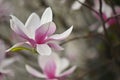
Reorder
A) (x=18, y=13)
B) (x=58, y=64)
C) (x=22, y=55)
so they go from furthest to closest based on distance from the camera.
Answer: (x=18, y=13)
(x=22, y=55)
(x=58, y=64)

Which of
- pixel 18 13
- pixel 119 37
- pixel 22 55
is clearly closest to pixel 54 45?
pixel 119 37

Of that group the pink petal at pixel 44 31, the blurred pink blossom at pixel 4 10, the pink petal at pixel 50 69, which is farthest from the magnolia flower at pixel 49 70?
the blurred pink blossom at pixel 4 10

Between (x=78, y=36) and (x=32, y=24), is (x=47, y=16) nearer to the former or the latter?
(x=32, y=24)

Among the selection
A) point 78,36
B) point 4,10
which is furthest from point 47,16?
point 78,36

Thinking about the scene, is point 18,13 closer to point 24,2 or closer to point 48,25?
point 24,2

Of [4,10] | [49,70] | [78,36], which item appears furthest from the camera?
[78,36]

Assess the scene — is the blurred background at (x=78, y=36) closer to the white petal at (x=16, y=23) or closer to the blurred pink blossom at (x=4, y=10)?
the blurred pink blossom at (x=4, y=10)
